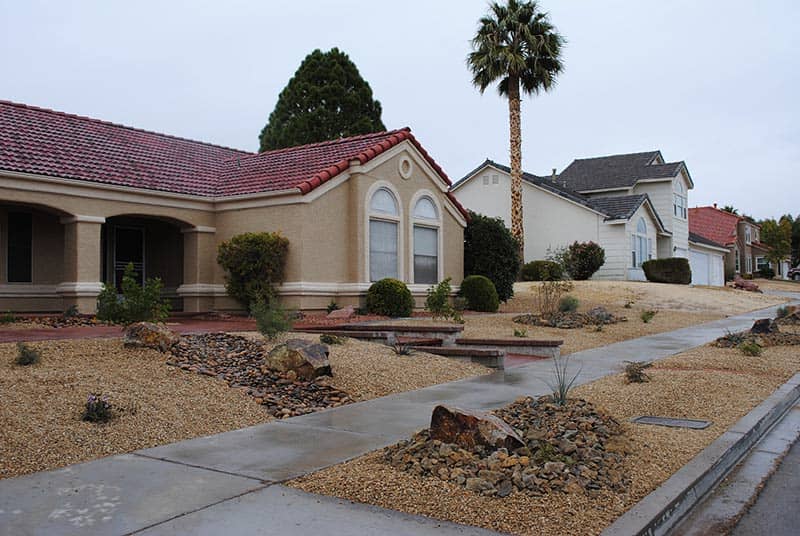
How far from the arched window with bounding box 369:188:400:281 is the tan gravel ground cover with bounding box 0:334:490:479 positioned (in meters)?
8.53

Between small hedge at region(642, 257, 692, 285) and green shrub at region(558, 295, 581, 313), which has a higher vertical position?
small hedge at region(642, 257, 692, 285)

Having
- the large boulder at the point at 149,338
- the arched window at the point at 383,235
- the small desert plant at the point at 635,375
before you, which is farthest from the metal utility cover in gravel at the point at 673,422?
the arched window at the point at 383,235

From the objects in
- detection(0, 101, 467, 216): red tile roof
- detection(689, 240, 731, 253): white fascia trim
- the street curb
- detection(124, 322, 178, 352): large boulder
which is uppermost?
detection(0, 101, 467, 216): red tile roof

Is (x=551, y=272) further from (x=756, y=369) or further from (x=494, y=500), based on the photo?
(x=494, y=500)

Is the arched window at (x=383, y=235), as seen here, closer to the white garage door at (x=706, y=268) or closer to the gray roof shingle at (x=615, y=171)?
the gray roof shingle at (x=615, y=171)

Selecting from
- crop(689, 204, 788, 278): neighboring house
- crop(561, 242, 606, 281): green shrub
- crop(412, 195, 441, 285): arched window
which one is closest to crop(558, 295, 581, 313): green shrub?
crop(412, 195, 441, 285): arched window

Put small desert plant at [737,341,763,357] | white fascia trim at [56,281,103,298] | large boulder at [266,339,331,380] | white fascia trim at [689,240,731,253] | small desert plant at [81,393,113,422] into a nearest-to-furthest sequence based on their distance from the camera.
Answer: small desert plant at [81,393,113,422] < large boulder at [266,339,331,380] < small desert plant at [737,341,763,357] < white fascia trim at [56,281,103,298] < white fascia trim at [689,240,731,253]

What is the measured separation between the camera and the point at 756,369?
39.4ft

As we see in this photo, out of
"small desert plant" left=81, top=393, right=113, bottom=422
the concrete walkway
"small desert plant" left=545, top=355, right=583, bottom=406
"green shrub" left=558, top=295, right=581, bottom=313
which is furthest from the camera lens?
"green shrub" left=558, top=295, right=581, bottom=313

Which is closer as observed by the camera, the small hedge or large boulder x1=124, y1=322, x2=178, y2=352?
large boulder x1=124, y1=322, x2=178, y2=352

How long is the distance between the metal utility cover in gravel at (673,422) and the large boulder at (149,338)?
20.0 ft

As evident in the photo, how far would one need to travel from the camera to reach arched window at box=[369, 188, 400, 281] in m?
19.9

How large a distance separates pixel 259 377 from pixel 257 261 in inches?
344

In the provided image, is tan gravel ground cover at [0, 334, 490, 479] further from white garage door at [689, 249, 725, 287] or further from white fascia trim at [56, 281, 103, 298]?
white garage door at [689, 249, 725, 287]
